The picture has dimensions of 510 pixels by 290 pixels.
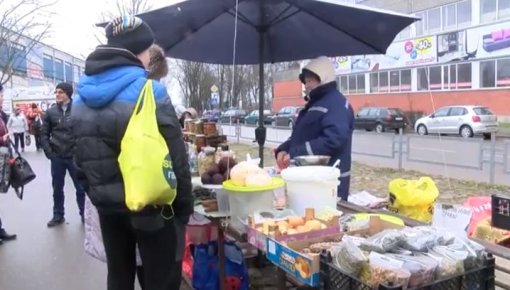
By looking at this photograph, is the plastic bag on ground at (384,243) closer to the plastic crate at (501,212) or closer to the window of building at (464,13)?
the plastic crate at (501,212)

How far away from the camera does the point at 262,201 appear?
115 inches

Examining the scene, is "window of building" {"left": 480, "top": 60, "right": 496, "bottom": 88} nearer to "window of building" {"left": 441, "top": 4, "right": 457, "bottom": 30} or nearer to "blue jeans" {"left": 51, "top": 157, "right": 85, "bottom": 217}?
"window of building" {"left": 441, "top": 4, "right": 457, "bottom": 30}

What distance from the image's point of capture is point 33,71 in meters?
52.0

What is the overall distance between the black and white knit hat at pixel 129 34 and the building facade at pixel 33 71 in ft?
60.9

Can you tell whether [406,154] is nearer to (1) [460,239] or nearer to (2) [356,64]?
(1) [460,239]

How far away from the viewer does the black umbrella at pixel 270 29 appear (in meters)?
4.18

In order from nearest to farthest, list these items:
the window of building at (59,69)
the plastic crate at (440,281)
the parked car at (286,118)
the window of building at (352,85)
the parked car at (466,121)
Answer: the plastic crate at (440,281) → the parked car at (466,121) → the parked car at (286,118) → the window of building at (352,85) → the window of building at (59,69)

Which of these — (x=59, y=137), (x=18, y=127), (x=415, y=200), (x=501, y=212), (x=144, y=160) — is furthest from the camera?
(x=18, y=127)

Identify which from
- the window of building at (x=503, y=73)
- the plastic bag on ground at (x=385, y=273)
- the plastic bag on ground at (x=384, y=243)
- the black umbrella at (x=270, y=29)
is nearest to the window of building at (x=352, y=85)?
the window of building at (x=503, y=73)

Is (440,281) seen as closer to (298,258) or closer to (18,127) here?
(298,258)

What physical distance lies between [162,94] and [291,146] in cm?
210

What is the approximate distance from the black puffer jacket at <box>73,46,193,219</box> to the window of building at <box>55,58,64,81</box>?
63.6 m

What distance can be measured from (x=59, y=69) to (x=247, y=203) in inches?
2610

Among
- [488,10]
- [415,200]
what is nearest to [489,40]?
[488,10]
